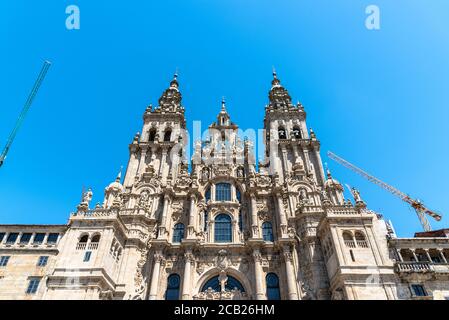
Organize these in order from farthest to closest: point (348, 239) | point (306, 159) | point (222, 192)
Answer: point (306, 159) < point (222, 192) < point (348, 239)

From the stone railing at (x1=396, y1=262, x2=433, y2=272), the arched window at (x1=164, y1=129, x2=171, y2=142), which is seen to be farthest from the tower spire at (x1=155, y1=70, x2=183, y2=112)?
the stone railing at (x1=396, y1=262, x2=433, y2=272)

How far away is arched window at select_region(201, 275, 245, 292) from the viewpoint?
32219 mm

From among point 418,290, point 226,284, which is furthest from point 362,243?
point 226,284

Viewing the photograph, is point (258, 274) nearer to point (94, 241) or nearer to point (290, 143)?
point (94, 241)

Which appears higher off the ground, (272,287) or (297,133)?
(297,133)

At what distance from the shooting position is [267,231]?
3625 cm

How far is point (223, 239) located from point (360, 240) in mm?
15159

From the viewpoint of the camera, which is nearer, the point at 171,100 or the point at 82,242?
the point at 82,242

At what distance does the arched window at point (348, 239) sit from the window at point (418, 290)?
5569mm

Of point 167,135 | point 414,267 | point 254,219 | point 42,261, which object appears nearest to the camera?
point 414,267

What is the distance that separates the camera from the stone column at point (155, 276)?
99.4ft

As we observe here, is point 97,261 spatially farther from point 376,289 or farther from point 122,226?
point 376,289
